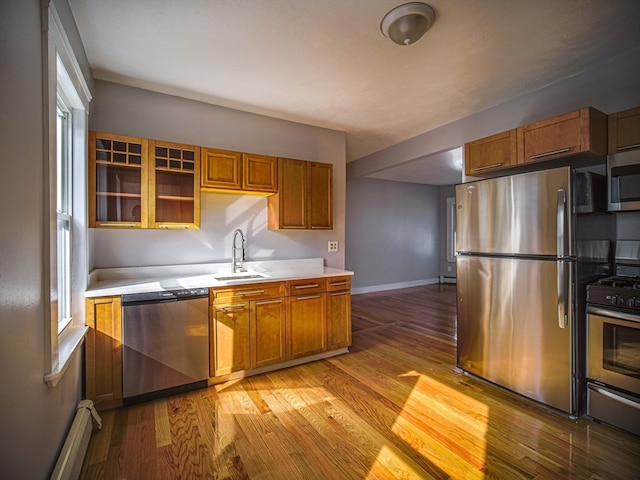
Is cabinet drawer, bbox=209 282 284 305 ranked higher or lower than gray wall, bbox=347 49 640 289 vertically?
lower

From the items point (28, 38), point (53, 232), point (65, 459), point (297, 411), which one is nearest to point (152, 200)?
point (53, 232)

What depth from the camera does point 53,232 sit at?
1479 mm

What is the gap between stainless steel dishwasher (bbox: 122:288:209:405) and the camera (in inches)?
89.1

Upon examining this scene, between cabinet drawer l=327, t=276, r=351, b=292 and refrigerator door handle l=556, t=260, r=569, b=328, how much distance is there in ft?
5.94

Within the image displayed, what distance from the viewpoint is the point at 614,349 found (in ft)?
6.60

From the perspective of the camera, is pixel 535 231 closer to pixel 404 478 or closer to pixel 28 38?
pixel 404 478

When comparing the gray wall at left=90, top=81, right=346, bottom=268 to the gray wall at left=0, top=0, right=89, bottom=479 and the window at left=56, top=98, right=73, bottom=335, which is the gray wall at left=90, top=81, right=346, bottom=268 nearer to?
the window at left=56, top=98, right=73, bottom=335

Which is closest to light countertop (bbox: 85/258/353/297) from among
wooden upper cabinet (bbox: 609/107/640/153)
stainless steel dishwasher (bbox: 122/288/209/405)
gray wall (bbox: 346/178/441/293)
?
stainless steel dishwasher (bbox: 122/288/209/405)

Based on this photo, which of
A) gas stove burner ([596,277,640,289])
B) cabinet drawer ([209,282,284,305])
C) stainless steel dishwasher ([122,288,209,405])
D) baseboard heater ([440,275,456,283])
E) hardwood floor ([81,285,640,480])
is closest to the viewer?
hardwood floor ([81,285,640,480])

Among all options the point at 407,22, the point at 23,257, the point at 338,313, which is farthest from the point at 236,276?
the point at 407,22

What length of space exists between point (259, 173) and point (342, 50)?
4.48 ft

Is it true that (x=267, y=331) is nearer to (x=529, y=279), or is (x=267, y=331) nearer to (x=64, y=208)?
(x=64, y=208)

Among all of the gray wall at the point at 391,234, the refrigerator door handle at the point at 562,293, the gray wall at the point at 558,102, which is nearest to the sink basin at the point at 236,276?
the refrigerator door handle at the point at 562,293

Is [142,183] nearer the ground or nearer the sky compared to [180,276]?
nearer the sky
